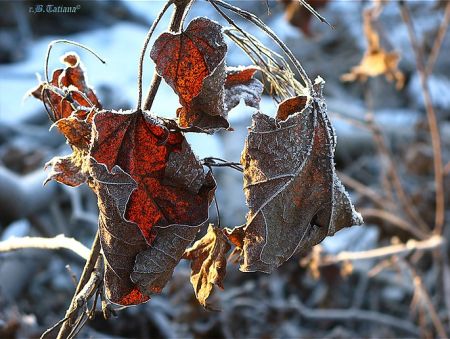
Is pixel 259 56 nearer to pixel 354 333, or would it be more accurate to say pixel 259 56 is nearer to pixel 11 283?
pixel 11 283

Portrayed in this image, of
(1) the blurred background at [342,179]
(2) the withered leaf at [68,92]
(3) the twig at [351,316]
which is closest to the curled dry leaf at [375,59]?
(1) the blurred background at [342,179]

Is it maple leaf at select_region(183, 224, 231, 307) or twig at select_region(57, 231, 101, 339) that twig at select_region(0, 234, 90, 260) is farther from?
maple leaf at select_region(183, 224, 231, 307)

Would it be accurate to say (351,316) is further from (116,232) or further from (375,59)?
(116,232)

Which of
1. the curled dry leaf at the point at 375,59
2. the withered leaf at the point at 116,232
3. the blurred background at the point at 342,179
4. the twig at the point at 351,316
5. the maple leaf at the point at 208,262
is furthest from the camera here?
the twig at the point at 351,316

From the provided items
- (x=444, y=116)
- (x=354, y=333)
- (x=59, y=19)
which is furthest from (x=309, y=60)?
(x=354, y=333)

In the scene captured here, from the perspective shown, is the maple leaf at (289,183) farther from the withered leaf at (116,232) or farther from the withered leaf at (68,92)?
the withered leaf at (68,92)

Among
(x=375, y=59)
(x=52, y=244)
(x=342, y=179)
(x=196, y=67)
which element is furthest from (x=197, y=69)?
(x=342, y=179)

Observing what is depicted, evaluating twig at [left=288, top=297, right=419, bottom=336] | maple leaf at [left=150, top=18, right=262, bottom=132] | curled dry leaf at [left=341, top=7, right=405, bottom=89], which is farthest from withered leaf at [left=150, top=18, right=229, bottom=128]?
twig at [left=288, top=297, right=419, bottom=336]

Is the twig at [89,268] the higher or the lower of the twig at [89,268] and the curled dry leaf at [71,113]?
the lower
